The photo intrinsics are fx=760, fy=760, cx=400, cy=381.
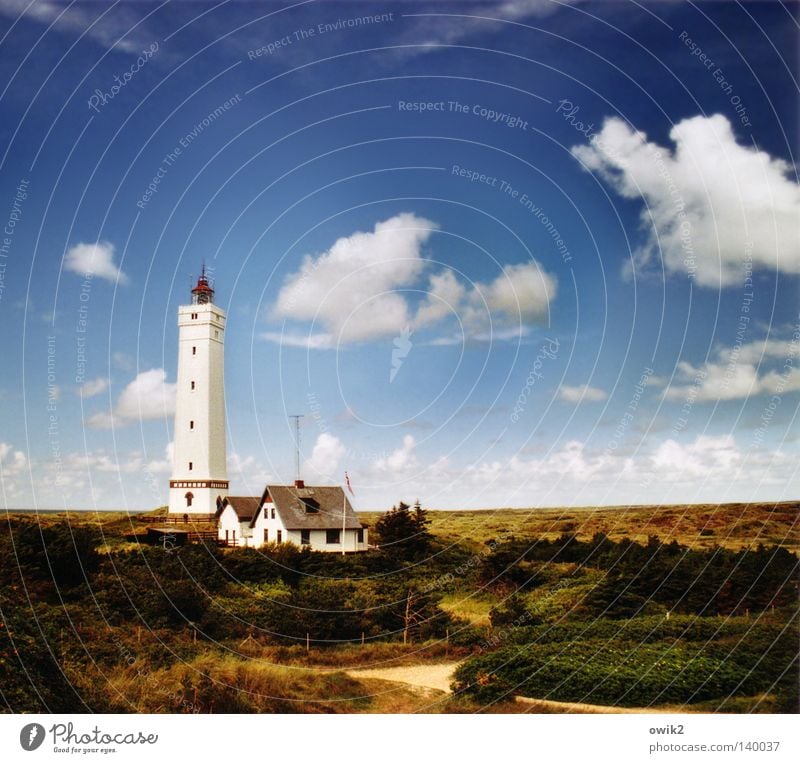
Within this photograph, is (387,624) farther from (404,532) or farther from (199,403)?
(199,403)

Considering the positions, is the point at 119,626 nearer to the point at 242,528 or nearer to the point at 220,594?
the point at 220,594

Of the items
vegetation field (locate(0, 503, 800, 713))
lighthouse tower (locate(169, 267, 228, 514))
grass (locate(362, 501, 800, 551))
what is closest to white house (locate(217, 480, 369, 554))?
lighthouse tower (locate(169, 267, 228, 514))

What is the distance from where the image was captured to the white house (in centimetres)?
3122

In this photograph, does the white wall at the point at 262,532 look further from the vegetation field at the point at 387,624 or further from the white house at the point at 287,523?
the vegetation field at the point at 387,624

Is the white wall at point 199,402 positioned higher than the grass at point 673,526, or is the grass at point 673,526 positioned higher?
the white wall at point 199,402

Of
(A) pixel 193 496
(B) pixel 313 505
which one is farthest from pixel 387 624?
(A) pixel 193 496

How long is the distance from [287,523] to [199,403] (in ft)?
21.4

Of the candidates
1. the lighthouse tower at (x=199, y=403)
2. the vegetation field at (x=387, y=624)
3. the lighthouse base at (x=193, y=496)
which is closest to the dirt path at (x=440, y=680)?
the vegetation field at (x=387, y=624)

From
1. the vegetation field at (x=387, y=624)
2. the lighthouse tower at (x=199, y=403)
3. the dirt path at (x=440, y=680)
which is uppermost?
the lighthouse tower at (x=199, y=403)

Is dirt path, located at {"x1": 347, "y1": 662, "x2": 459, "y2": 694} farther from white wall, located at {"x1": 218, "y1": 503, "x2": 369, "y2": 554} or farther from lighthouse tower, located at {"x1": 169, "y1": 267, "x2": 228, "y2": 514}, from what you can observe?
lighthouse tower, located at {"x1": 169, "y1": 267, "x2": 228, "y2": 514}

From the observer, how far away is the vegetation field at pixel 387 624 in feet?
63.2

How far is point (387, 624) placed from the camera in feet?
76.7

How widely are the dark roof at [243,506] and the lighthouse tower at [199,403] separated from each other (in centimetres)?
44

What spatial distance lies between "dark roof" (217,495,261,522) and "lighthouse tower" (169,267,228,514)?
0.44 metres
